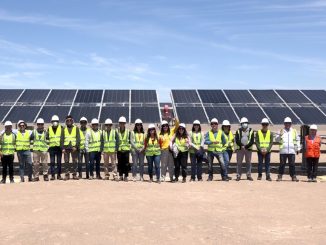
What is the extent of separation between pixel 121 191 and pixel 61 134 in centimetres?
300

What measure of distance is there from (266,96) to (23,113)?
56.1ft

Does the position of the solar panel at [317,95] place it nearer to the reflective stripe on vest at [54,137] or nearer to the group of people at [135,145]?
the group of people at [135,145]

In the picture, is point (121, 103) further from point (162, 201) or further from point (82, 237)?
point (82, 237)

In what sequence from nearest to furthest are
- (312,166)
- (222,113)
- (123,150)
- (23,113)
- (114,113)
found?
(123,150), (312,166), (23,113), (114,113), (222,113)

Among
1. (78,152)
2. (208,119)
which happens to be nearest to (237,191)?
(78,152)

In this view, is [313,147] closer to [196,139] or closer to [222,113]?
[196,139]

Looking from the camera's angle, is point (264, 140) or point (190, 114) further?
point (190, 114)

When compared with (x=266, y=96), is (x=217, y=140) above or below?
below

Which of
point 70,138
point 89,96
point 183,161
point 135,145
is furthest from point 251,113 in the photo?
point 70,138

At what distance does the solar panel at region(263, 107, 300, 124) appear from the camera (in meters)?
27.6

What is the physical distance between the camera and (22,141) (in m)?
13.2

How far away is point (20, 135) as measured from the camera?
1316 centimetres

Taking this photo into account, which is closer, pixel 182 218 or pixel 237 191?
pixel 182 218

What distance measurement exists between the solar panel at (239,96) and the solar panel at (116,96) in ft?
24.7
